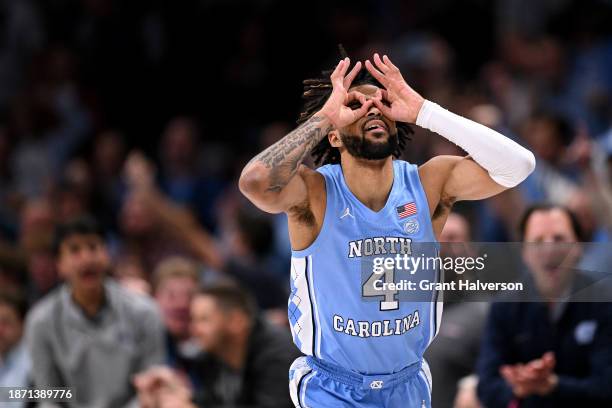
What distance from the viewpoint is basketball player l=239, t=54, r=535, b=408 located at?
519 cm

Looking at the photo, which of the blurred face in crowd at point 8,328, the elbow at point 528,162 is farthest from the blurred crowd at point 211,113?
the elbow at point 528,162

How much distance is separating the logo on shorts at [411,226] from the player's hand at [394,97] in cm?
46

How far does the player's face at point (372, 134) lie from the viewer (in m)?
5.21

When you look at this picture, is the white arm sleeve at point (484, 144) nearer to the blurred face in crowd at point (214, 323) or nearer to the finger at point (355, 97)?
the finger at point (355, 97)

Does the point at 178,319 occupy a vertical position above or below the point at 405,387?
above

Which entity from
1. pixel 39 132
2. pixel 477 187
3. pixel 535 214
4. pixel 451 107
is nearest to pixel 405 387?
pixel 477 187

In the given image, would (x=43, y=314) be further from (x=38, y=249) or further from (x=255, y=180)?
(x=255, y=180)

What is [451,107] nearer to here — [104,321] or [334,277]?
[104,321]

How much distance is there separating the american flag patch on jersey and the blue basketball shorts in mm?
696

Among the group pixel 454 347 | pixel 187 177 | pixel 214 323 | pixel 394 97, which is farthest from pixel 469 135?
pixel 187 177

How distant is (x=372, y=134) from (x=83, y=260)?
2.93m

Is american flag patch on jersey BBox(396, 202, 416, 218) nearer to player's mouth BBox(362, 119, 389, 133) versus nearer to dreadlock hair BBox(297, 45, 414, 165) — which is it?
dreadlock hair BBox(297, 45, 414, 165)

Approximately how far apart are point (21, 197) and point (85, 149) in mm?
1002

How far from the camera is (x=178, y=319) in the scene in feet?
27.3
